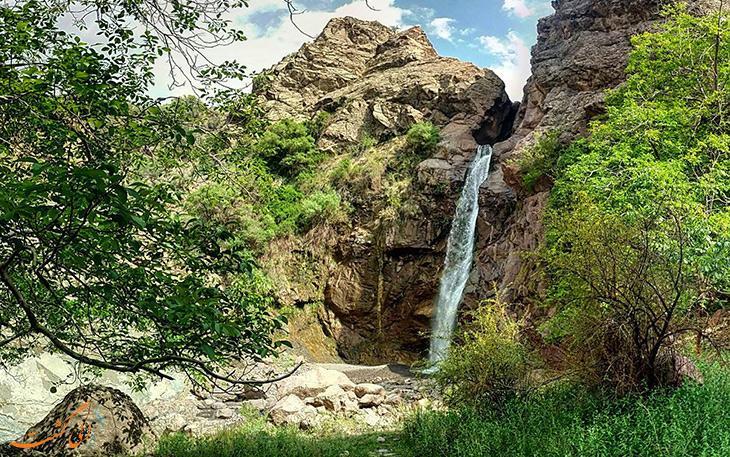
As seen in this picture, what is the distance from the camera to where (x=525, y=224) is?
16438mm

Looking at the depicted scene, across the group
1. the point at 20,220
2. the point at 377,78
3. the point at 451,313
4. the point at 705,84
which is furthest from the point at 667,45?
the point at 377,78

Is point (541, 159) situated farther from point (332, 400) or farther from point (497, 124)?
point (497, 124)

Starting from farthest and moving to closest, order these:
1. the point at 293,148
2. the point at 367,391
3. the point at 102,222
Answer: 1. the point at 293,148
2. the point at 367,391
3. the point at 102,222

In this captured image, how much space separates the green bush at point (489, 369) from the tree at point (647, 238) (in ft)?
3.67

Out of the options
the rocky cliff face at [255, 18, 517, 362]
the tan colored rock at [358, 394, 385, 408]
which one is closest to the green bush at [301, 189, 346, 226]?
the rocky cliff face at [255, 18, 517, 362]

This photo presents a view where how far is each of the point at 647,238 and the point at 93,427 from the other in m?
8.47

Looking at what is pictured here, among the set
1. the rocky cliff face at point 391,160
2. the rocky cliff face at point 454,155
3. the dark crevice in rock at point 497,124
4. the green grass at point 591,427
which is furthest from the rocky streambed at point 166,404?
the dark crevice in rock at point 497,124

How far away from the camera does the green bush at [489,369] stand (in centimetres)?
777

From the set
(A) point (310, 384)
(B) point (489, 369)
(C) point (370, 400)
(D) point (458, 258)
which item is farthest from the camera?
(D) point (458, 258)

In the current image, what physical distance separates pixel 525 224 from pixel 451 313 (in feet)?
16.2

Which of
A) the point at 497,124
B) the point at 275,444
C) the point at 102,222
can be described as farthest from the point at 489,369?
the point at 497,124

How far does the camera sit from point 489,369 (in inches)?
309

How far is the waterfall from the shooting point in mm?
19438

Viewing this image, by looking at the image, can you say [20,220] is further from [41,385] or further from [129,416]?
[41,385]
